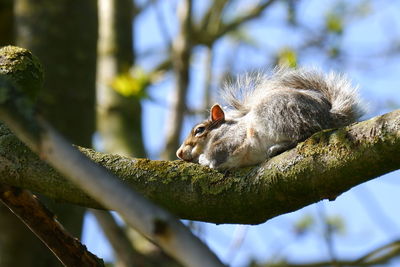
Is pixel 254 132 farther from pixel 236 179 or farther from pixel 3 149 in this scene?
pixel 3 149

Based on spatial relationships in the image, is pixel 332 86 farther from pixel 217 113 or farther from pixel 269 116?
pixel 217 113

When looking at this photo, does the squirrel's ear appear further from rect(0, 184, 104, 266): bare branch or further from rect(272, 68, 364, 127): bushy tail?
rect(0, 184, 104, 266): bare branch

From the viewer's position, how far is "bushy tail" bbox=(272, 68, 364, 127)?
3.14 metres

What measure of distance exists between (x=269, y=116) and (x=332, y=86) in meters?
0.45

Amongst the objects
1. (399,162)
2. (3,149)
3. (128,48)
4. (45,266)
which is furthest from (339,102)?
(128,48)

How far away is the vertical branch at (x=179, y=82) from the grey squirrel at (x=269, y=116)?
1422 mm

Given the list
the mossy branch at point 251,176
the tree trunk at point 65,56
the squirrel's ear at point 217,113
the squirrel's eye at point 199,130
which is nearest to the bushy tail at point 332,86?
the squirrel's ear at point 217,113

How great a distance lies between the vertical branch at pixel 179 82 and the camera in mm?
5145

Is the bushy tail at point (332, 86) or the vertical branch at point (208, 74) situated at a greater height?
the vertical branch at point (208, 74)

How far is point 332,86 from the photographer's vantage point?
3.32m

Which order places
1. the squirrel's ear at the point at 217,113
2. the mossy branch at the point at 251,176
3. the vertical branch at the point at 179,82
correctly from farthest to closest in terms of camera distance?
the vertical branch at the point at 179,82 → the squirrel's ear at the point at 217,113 → the mossy branch at the point at 251,176

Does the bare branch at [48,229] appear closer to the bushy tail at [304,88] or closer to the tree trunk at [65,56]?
the bushy tail at [304,88]

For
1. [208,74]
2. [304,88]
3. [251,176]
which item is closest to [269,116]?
[304,88]

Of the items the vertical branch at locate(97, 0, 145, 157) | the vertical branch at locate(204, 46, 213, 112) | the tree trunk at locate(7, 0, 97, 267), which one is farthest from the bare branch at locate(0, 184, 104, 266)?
the vertical branch at locate(204, 46, 213, 112)
